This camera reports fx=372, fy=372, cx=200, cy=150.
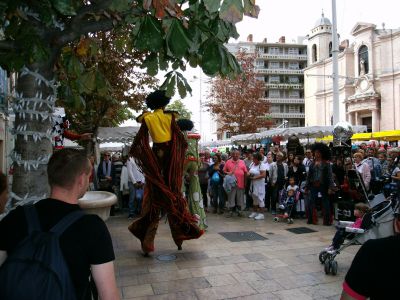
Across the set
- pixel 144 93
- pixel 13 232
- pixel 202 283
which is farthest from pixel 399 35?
pixel 13 232

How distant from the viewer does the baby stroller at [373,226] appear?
4605 millimetres

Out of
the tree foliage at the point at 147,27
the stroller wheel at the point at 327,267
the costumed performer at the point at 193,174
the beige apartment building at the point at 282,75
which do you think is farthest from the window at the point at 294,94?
the tree foliage at the point at 147,27

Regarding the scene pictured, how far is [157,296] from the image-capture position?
420cm

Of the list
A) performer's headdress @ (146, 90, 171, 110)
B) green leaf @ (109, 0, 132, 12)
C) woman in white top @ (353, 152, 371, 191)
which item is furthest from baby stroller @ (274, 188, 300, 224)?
green leaf @ (109, 0, 132, 12)

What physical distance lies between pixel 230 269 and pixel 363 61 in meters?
42.0

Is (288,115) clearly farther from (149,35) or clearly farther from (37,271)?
(37,271)

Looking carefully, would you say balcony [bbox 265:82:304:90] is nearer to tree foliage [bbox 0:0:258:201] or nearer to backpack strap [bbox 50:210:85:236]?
tree foliage [bbox 0:0:258:201]

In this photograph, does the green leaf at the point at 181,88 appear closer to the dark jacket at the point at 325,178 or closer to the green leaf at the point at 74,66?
the green leaf at the point at 74,66

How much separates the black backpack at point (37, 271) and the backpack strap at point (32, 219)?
2cm

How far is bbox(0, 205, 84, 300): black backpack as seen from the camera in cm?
157

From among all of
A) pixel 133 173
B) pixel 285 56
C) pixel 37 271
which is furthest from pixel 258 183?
pixel 285 56

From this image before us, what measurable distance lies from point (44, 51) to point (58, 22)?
1.61 ft

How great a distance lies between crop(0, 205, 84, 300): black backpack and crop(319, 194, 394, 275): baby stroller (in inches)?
160

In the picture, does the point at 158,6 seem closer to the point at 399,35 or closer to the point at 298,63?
the point at 399,35
